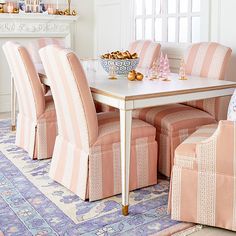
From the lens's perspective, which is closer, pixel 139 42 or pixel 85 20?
pixel 139 42

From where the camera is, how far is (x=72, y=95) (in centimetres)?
242

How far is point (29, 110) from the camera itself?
11.1 feet

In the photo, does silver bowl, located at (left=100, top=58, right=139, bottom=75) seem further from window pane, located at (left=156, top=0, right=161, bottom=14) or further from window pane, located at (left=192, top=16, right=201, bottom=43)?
window pane, located at (left=156, top=0, right=161, bottom=14)

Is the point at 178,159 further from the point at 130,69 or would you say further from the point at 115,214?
the point at 130,69

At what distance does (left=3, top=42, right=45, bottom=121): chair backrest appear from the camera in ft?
10.2

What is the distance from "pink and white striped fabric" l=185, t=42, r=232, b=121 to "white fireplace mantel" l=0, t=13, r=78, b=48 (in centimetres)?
240

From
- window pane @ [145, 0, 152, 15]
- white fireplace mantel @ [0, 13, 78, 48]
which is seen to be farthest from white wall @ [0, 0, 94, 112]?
window pane @ [145, 0, 152, 15]

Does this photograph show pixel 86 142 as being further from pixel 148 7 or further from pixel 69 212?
pixel 148 7

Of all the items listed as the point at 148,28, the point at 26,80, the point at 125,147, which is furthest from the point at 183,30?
the point at 125,147

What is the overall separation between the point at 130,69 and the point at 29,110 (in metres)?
0.96

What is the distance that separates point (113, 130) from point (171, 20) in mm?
2086

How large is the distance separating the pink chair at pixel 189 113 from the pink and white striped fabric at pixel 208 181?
64cm

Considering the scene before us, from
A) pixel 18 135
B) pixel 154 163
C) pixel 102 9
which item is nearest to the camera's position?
pixel 154 163

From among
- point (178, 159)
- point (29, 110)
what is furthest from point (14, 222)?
point (29, 110)
